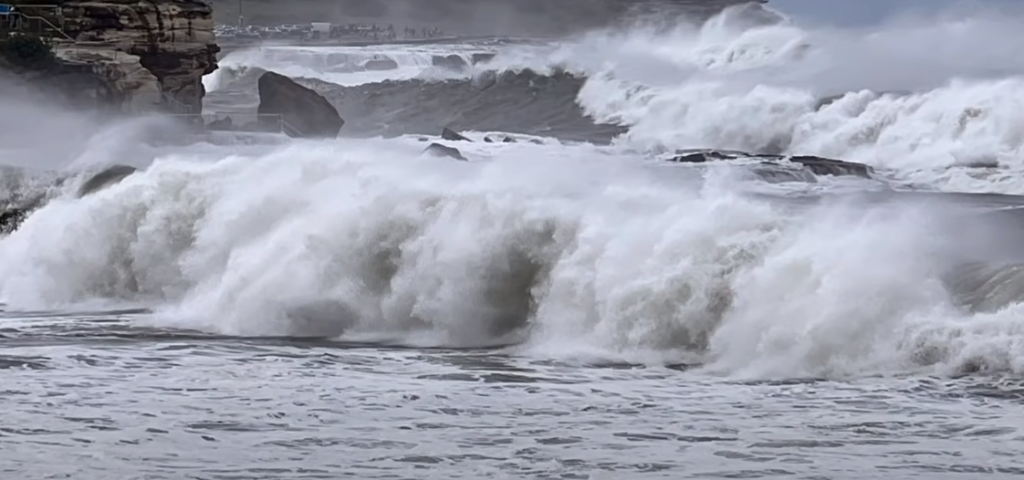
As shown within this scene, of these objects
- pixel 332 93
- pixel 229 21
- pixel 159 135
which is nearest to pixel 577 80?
pixel 332 93

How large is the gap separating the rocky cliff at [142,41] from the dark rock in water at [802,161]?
1028 centimetres

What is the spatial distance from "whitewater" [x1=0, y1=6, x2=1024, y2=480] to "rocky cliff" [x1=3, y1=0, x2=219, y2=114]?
8268 mm

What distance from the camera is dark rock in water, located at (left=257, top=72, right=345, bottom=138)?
3725 cm

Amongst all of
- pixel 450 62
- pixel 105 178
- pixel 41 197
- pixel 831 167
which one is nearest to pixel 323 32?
pixel 450 62

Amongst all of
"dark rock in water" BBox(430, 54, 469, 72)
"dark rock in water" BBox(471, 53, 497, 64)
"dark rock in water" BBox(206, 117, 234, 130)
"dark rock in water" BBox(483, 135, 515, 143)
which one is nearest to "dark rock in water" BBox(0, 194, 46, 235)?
"dark rock in water" BBox(206, 117, 234, 130)

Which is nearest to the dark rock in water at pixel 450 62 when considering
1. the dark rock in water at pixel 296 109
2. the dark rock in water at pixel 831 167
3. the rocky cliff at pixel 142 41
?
the dark rock in water at pixel 296 109

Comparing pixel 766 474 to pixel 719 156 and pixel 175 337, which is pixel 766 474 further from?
pixel 719 156

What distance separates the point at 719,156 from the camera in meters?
32.8

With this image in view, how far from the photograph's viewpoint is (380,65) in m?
60.7

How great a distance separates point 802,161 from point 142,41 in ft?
44.5

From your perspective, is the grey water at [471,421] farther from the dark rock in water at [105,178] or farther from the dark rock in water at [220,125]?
the dark rock in water at [220,125]

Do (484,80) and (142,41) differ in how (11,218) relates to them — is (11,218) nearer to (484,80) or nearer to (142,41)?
(142,41)

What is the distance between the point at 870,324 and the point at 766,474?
3.52 m

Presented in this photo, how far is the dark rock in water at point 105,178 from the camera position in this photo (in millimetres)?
20578
